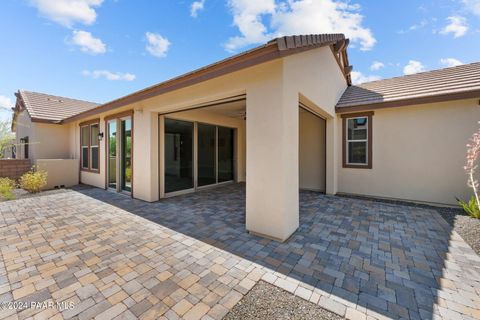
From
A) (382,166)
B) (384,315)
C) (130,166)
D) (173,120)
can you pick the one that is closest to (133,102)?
(173,120)

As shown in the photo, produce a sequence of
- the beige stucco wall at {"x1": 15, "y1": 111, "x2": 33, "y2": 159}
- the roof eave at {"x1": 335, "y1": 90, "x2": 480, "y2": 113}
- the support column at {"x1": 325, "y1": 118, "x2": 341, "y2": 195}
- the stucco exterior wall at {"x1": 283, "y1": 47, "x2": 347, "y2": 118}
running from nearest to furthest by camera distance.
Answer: the stucco exterior wall at {"x1": 283, "y1": 47, "x2": 347, "y2": 118} < the roof eave at {"x1": 335, "y1": 90, "x2": 480, "y2": 113} < the support column at {"x1": 325, "y1": 118, "x2": 341, "y2": 195} < the beige stucco wall at {"x1": 15, "y1": 111, "x2": 33, "y2": 159}

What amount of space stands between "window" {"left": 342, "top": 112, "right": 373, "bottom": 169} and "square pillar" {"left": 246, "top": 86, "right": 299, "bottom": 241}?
4.40 metres

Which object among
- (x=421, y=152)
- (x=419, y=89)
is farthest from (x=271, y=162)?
(x=419, y=89)

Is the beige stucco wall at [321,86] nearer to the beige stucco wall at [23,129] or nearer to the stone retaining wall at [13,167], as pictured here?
the stone retaining wall at [13,167]

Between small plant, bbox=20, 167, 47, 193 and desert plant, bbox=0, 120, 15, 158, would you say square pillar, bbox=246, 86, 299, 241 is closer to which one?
small plant, bbox=20, 167, 47, 193

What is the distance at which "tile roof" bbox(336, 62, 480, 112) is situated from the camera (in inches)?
219

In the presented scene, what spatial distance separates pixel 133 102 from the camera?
5770 millimetres

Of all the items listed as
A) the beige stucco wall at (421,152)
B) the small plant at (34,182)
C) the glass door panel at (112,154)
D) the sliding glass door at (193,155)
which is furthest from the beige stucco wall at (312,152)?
the small plant at (34,182)

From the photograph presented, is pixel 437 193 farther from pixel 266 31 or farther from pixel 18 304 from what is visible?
pixel 18 304

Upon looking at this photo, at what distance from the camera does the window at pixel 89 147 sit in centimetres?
842

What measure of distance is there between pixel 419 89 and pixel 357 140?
2.29m

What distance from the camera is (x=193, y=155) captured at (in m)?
7.45

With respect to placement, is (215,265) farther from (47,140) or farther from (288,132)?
(47,140)

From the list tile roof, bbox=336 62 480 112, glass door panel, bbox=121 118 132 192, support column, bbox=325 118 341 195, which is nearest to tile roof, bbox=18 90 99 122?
glass door panel, bbox=121 118 132 192
